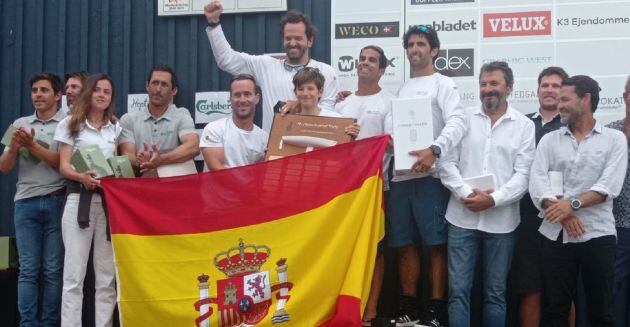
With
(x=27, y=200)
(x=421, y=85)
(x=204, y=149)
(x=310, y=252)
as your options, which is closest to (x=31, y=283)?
(x=27, y=200)

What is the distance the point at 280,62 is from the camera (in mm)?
6812

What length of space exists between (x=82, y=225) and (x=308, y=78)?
198cm

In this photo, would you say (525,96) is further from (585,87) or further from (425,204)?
(425,204)

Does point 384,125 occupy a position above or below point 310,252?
above

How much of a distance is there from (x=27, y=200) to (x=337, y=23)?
9.98 feet

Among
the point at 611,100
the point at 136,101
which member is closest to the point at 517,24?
the point at 611,100

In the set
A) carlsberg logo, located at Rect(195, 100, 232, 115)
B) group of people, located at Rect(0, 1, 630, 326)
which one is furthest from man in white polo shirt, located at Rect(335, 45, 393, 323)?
carlsberg logo, located at Rect(195, 100, 232, 115)

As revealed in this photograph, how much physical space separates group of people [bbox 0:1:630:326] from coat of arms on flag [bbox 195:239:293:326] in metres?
0.79

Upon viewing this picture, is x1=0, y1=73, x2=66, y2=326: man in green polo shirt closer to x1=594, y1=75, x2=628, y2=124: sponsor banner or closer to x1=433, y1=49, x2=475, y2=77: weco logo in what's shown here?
x1=433, y1=49, x2=475, y2=77: weco logo

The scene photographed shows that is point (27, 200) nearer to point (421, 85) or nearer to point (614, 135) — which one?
point (421, 85)

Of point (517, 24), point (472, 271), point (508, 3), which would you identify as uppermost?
point (508, 3)

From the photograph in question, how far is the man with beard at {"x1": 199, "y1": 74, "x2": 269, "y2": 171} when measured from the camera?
627 centimetres

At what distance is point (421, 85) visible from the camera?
6.17 metres

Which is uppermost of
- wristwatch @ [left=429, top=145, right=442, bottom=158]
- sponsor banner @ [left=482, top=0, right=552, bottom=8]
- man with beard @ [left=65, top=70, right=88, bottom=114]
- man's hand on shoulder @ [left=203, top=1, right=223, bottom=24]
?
sponsor banner @ [left=482, top=0, right=552, bottom=8]
